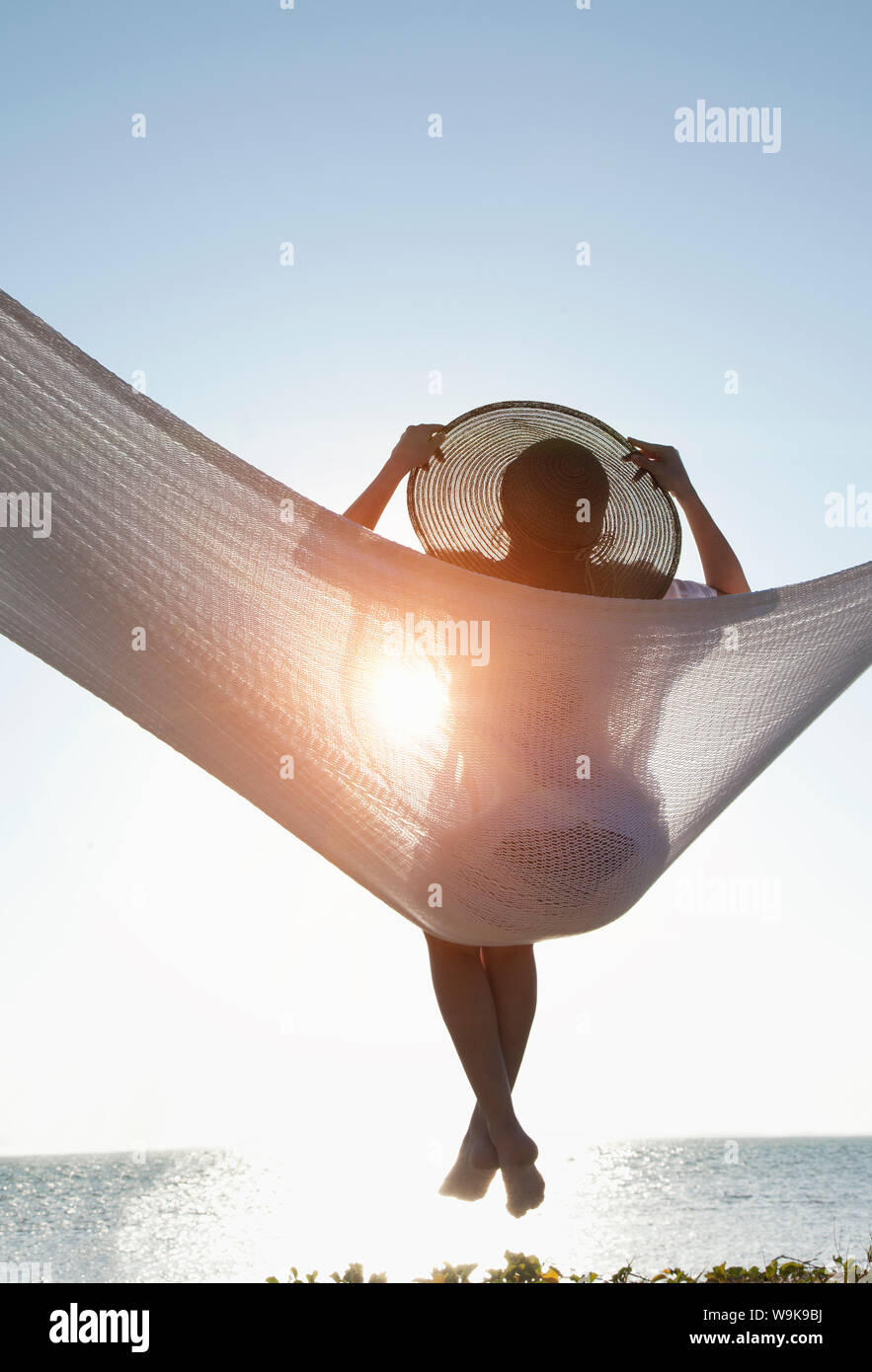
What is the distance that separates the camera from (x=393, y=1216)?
20.7 metres

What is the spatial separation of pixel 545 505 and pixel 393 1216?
21.7 metres

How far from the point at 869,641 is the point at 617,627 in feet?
1.91

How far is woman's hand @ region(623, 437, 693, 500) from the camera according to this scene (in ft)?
6.13

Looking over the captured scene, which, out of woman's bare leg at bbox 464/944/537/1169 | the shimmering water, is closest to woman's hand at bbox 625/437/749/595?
woman's bare leg at bbox 464/944/537/1169

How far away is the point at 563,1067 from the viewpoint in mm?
31094

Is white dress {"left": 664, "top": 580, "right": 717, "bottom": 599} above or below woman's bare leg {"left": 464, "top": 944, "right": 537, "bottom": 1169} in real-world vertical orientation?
above

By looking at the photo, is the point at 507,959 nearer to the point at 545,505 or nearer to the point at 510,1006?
the point at 510,1006

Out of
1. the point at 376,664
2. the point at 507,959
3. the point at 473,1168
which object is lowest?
the point at 473,1168

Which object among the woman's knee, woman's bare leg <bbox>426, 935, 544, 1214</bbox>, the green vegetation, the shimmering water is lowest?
the shimmering water

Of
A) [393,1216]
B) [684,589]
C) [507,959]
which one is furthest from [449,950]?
[393,1216]

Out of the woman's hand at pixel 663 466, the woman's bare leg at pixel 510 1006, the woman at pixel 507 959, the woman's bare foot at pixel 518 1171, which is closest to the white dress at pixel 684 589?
the woman at pixel 507 959

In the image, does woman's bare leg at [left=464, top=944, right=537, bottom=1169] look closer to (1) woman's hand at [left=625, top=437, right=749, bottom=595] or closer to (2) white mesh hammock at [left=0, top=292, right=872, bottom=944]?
(2) white mesh hammock at [left=0, top=292, right=872, bottom=944]

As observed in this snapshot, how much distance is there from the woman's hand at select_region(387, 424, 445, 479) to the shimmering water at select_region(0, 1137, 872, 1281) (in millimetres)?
9931
